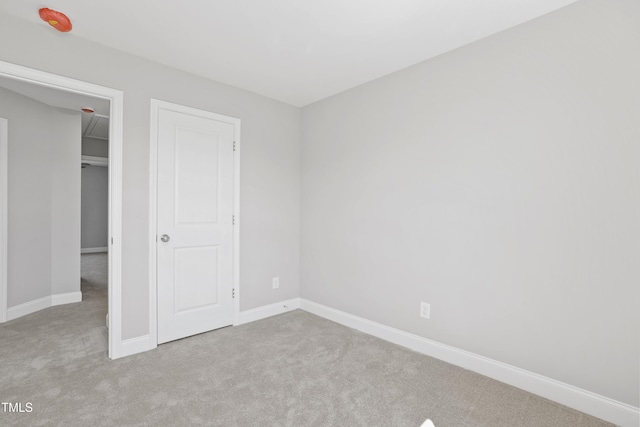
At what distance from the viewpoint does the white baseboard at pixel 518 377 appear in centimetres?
179

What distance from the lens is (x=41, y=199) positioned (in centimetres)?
375

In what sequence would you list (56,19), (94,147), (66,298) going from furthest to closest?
(94,147)
(66,298)
(56,19)

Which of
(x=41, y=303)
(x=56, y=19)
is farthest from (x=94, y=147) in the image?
(x=56, y=19)

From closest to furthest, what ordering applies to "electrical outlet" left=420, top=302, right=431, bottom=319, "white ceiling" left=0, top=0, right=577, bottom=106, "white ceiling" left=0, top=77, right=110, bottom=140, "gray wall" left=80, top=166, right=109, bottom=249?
"white ceiling" left=0, top=0, right=577, bottom=106, "electrical outlet" left=420, top=302, right=431, bottom=319, "white ceiling" left=0, top=77, right=110, bottom=140, "gray wall" left=80, top=166, right=109, bottom=249

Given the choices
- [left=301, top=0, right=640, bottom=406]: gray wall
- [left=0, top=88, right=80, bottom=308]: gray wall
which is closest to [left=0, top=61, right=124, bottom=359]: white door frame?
[left=0, top=88, right=80, bottom=308]: gray wall

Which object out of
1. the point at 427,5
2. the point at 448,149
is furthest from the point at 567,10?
the point at 448,149

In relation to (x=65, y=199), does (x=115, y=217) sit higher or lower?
lower

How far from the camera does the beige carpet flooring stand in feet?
5.95

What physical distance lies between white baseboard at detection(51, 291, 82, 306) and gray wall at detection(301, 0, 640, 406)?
3592 millimetres

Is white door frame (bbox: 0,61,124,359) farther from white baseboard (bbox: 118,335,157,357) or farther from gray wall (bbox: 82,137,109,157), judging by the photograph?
gray wall (bbox: 82,137,109,157)

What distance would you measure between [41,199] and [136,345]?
250cm

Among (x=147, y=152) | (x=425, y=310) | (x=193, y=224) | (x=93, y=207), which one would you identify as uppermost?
(x=147, y=152)

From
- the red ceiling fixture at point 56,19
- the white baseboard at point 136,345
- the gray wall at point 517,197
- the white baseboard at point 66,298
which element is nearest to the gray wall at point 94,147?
the white baseboard at point 66,298

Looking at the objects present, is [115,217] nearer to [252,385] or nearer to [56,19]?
[56,19]
